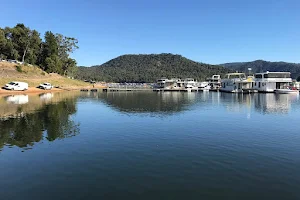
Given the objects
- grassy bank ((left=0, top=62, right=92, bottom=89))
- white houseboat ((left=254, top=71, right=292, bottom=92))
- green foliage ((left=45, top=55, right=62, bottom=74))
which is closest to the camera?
grassy bank ((left=0, top=62, right=92, bottom=89))

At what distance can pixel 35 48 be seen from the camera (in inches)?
4963

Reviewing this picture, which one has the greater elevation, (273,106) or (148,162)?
(148,162)

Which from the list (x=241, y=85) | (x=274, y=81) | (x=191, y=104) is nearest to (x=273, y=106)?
(x=191, y=104)

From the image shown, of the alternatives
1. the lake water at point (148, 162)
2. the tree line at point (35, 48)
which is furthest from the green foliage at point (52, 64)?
the lake water at point (148, 162)

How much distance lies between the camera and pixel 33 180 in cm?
1478

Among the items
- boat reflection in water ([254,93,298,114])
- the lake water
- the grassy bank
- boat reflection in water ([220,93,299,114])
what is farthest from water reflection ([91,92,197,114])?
the grassy bank

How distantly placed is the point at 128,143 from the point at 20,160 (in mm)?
9179

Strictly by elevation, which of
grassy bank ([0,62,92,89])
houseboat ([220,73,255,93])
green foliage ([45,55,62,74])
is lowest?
houseboat ([220,73,255,93])

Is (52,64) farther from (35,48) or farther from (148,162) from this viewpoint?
(148,162)

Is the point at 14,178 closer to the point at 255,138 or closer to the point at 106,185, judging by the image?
the point at 106,185

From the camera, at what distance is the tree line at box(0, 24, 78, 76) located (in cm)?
11112

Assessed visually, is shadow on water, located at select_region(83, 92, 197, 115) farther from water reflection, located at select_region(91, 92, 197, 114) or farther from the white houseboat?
the white houseboat

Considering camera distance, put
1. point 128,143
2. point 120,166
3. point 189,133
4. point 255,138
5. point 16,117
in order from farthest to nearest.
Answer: point 16,117 < point 189,133 < point 255,138 < point 128,143 < point 120,166

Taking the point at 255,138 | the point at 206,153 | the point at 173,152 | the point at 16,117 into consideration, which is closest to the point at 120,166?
the point at 173,152
